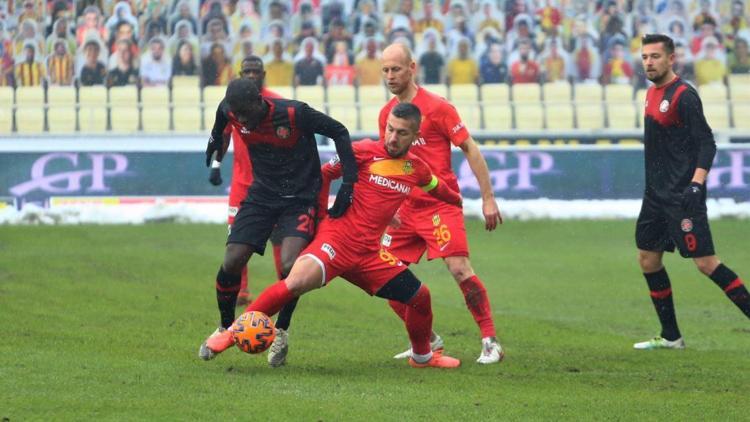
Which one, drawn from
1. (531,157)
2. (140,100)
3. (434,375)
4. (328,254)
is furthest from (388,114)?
(140,100)

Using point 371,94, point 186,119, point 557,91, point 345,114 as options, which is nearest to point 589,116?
point 557,91

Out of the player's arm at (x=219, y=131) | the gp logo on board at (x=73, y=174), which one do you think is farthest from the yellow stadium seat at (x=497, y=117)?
the player's arm at (x=219, y=131)

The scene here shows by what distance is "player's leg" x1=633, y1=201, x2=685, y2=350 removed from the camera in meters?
9.23

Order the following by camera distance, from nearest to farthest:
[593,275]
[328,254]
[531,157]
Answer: [328,254] → [593,275] → [531,157]

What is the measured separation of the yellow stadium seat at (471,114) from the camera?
20484 mm

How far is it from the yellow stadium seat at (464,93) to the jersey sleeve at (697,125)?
1211 centimetres

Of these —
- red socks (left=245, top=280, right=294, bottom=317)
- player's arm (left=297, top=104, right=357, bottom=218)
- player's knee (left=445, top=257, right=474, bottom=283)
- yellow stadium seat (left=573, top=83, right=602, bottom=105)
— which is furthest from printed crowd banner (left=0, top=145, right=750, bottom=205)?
red socks (left=245, top=280, right=294, bottom=317)

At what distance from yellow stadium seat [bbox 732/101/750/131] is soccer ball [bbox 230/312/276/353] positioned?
1483cm

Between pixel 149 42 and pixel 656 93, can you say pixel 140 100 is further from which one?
pixel 656 93

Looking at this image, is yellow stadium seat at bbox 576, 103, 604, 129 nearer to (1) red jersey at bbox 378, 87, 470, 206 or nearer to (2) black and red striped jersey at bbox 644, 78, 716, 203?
(2) black and red striped jersey at bbox 644, 78, 716, 203

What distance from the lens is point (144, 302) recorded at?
36.9 ft

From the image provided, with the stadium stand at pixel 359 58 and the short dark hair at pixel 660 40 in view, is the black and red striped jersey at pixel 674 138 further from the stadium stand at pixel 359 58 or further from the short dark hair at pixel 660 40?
the stadium stand at pixel 359 58

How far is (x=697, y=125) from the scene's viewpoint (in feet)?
29.0

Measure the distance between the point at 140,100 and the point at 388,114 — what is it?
1276 cm
